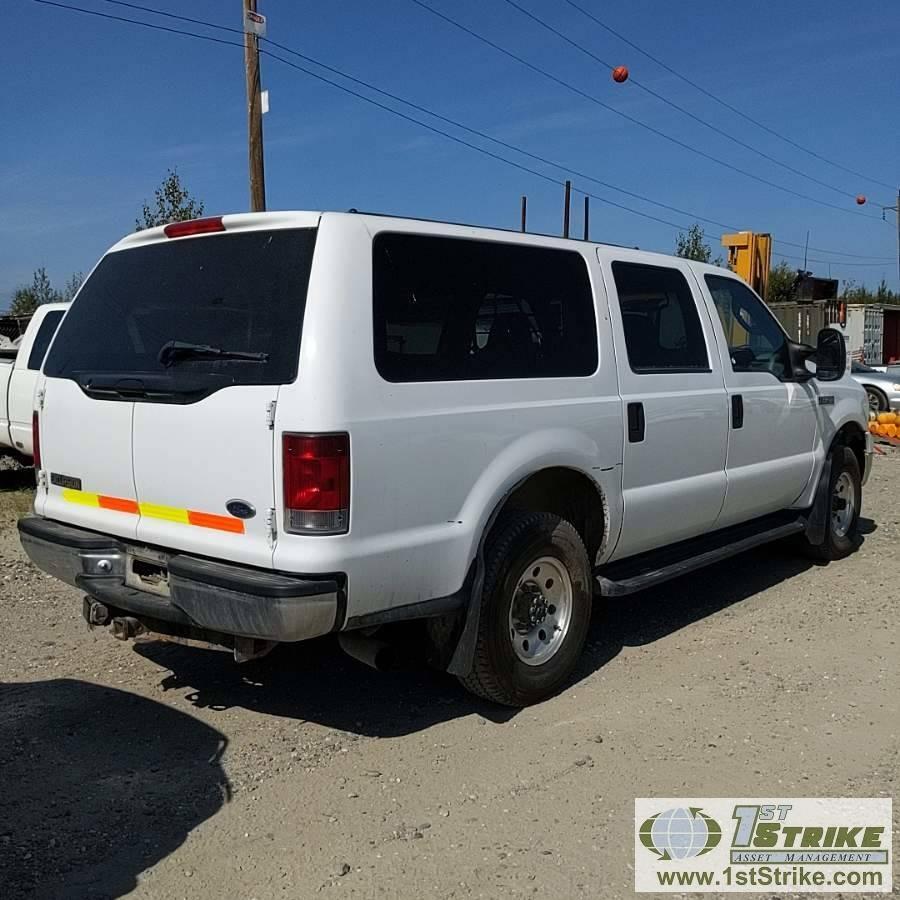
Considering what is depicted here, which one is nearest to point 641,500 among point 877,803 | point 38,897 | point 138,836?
point 877,803

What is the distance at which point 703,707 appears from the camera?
14.5 ft

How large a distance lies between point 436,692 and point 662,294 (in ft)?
8.14

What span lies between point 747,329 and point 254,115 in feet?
30.0

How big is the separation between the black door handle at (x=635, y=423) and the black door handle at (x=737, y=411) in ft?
3.09

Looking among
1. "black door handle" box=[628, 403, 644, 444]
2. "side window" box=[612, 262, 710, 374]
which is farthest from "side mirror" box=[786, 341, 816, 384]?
"black door handle" box=[628, 403, 644, 444]

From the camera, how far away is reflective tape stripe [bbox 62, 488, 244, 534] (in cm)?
357

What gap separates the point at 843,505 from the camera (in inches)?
283

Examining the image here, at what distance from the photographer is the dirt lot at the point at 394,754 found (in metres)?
3.13

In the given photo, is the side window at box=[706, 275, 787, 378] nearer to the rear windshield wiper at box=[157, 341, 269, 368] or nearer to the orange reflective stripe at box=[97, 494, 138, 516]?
the rear windshield wiper at box=[157, 341, 269, 368]

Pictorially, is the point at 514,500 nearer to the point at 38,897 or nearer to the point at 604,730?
the point at 604,730

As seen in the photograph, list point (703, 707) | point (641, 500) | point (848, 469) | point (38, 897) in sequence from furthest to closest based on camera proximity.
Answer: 1. point (848, 469)
2. point (641, 500)
3. point (703, 707)
4. point (38, 897)

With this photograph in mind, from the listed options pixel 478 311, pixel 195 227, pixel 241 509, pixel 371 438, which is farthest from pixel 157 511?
pixel 478 311

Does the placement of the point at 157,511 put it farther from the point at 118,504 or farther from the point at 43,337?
the point at 43,337

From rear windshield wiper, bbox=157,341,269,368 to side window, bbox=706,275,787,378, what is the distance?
315 cm
